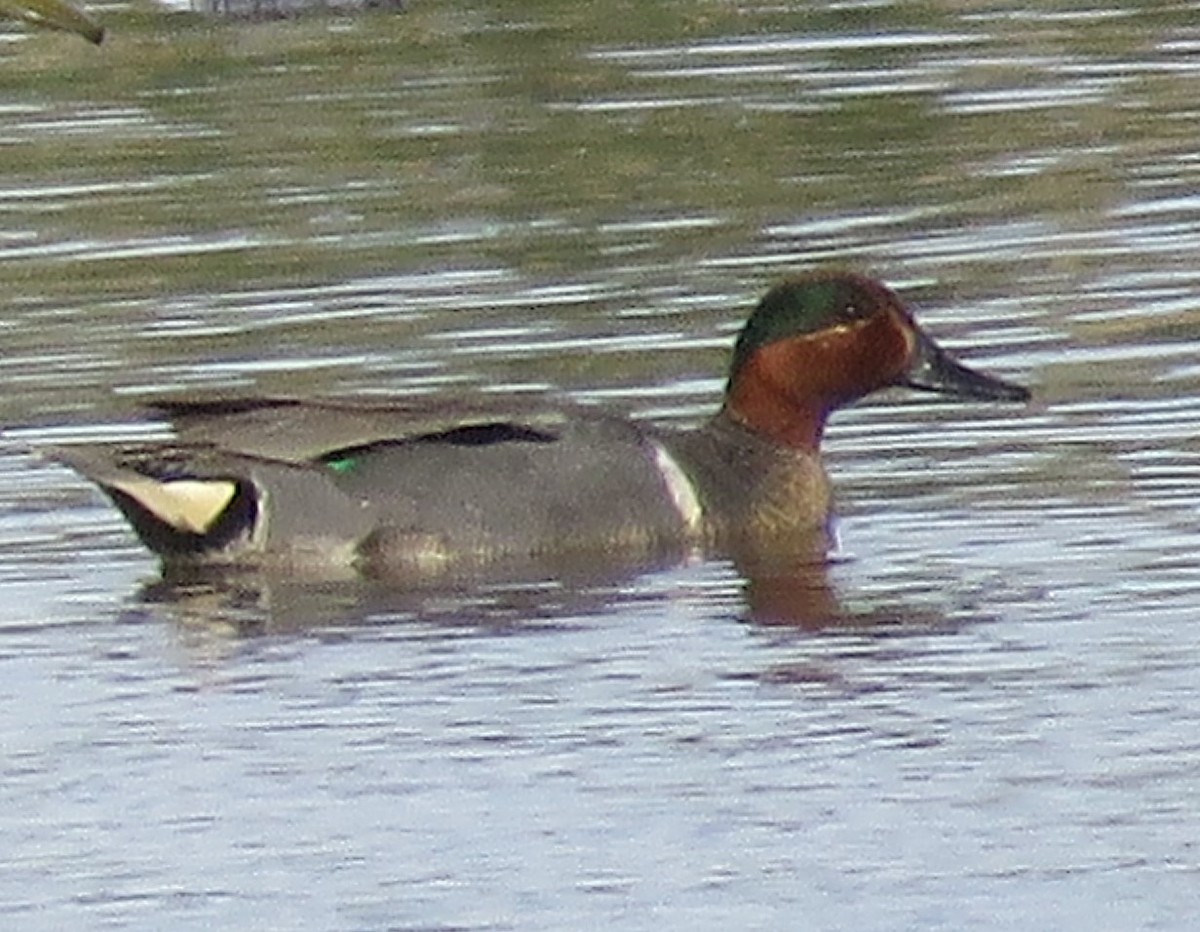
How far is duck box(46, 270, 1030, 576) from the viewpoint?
1248cm

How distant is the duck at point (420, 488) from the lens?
12.5 meters

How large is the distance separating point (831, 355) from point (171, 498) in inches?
69.9

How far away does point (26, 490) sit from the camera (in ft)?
43.6

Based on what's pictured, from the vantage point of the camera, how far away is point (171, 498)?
1242cm

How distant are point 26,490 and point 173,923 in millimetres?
4322

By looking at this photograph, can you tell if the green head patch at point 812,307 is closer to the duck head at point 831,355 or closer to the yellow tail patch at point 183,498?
the duck head at point 831,355

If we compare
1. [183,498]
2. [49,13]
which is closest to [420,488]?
[183,498]

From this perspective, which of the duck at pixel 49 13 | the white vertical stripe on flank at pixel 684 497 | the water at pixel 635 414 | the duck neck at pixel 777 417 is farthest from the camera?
the duck neck at pixel 777 417

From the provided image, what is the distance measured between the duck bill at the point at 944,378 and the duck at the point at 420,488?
1.92ft

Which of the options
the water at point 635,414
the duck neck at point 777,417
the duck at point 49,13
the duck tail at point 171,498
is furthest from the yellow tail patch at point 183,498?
the duck at point 49,13

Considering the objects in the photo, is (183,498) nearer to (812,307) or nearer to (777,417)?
(777,417)

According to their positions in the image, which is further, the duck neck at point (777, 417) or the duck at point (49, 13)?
the duck neck at point (777, 417)

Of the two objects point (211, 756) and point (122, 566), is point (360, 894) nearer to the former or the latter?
point (211, 756)

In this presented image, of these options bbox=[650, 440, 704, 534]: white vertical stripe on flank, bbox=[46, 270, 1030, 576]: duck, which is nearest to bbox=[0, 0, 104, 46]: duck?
bbox=[46, 270, 1030, 576]: duck
